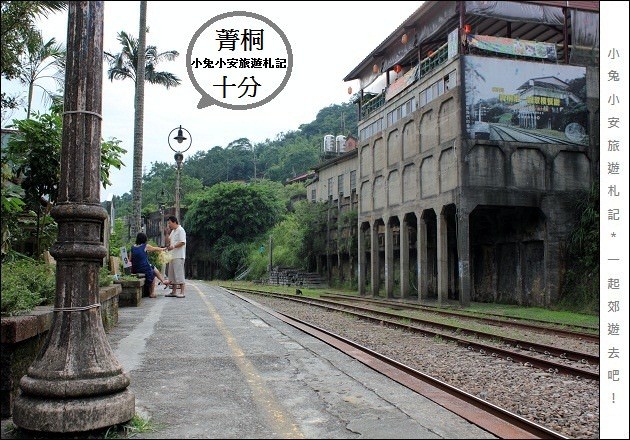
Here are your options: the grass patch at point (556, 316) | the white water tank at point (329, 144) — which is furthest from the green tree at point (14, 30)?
the white water tank at point (329, 144)

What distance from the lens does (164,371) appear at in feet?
19.2

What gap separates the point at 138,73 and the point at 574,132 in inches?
639

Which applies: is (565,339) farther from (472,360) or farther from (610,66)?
(610,66)

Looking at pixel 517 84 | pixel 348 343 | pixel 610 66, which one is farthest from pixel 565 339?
pixel 517 84

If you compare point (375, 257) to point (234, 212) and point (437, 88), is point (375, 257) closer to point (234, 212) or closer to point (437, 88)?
point (437, 88)

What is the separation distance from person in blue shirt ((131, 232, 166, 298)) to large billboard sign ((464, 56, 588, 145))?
13.0 meters

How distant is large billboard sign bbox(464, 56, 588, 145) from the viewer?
841 inches

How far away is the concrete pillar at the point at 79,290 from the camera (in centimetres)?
372

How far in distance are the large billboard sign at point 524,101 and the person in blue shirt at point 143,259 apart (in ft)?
42.8

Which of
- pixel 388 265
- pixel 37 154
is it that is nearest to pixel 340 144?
pixel 388 265

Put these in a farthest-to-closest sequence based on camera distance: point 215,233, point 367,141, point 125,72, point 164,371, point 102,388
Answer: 1. point 215,233
2. point 367,141
3. point 125,72
4. point 164,371
5. point 102,388

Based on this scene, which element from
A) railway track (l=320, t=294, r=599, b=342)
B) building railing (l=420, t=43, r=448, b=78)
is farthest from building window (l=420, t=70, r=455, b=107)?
railway track (l=320, t=294, r=599, b=342)

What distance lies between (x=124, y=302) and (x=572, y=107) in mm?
18010

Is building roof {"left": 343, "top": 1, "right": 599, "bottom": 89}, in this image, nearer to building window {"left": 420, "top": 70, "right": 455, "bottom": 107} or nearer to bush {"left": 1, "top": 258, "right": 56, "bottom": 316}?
building window {"left": 420, "top": 70, "right": 455, "bottom": 107}
